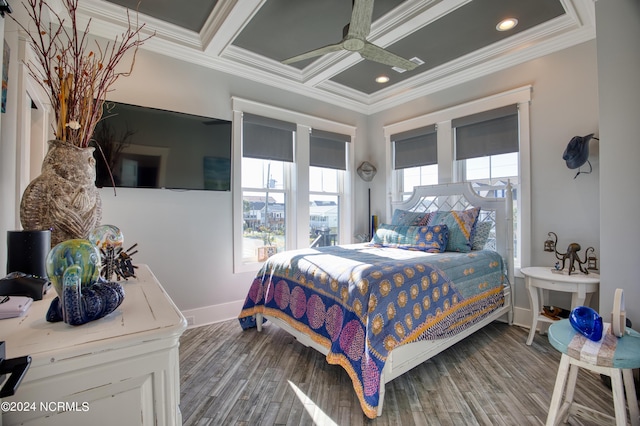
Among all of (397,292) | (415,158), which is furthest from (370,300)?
(415,158)

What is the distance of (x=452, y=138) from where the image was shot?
367 centimetres

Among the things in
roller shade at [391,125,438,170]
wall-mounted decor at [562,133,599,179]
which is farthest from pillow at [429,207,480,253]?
roller shade at [391,125,438,170]

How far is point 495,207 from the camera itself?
320 cm

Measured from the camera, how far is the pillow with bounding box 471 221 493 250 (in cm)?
304

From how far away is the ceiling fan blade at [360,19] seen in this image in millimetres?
1963

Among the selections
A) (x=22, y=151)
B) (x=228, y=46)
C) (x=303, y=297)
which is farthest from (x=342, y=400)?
(x=228, y=46)

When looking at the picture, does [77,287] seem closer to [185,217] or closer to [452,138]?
[185,217]

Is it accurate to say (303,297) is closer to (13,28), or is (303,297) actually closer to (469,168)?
(13,28)

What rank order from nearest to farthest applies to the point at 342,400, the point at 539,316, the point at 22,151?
the point at 22,151 → the point at 342,400 → the point at 539,316

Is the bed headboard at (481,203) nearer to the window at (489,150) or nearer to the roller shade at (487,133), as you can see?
the window at (489,150)

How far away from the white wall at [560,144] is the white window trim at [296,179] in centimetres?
216

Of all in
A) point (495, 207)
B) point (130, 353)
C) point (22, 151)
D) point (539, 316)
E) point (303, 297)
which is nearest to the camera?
point (130, 353)

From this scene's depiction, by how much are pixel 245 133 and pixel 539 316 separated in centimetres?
345

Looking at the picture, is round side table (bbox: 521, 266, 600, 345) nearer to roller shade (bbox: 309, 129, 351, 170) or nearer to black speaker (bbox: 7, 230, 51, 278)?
roller shade (bbox: 309, 129, 351, 170)
